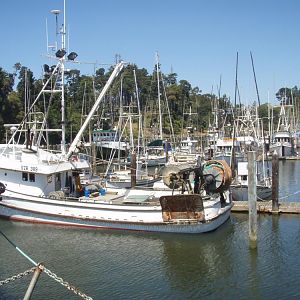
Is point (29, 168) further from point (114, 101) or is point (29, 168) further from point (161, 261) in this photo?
point (114, 101)

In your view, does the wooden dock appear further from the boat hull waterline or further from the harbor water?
the boat hull waterline

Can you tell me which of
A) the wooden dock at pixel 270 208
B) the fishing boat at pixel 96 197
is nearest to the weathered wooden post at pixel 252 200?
the fishing boat at pixel 96 197

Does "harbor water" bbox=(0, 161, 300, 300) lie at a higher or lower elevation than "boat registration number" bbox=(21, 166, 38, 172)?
lower

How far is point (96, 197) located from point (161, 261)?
746 cm

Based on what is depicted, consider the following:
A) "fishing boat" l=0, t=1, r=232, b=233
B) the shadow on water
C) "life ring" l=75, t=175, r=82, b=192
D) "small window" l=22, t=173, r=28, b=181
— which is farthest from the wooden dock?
"small window" l=22, t=173, r=28, b=181

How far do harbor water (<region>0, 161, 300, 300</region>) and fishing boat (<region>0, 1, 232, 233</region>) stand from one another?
1.81 feet

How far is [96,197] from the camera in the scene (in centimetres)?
2494

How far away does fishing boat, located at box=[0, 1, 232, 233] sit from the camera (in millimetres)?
21750

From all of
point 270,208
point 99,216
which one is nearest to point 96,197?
point 99,216

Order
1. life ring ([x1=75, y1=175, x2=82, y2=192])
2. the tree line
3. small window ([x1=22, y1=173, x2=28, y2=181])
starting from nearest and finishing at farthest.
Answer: small window ([x1=22, y1=173, x2=28, y2=181]), life ring ([x1=75, y1=175, x2=82, y2=192]), the tree line

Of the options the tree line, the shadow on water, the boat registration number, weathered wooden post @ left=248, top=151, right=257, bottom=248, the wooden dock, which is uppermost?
the tree line

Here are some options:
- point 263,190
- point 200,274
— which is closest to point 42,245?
point 200,274

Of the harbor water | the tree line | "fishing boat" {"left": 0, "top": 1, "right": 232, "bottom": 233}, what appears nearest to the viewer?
the harbor water

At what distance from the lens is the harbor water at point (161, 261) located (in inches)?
607
